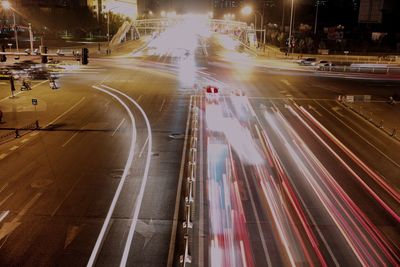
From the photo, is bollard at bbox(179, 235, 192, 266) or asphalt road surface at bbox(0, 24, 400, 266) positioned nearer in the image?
bollard at bbox(179, 235, 192, 266)

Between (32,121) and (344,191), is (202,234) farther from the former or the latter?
(32,121)

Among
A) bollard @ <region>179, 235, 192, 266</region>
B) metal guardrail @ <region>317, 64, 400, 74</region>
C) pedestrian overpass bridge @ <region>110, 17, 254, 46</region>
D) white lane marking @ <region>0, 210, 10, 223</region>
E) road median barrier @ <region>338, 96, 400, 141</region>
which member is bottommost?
white lane marking @ <region>0, 210, 10, 223</region>

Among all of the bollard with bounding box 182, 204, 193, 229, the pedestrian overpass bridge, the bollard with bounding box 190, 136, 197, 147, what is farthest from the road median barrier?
the pedestrian overpass bridge

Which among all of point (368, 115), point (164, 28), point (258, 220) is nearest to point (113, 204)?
point (258, 220)

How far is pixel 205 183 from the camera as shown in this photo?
73.0 feet

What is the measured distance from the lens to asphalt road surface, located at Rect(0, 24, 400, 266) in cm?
1616

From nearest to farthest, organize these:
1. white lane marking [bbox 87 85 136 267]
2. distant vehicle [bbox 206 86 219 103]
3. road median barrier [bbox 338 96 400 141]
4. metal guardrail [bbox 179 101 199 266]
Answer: metal guardrail [bbox 179 101 199 266] → white lane marking [bbox 87 85 136 267] → road median barrier [bbox 338 96 400 141] → distant vehicle [bbox 206 86 219 103]

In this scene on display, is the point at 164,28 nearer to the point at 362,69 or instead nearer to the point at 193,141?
the point at 362,69

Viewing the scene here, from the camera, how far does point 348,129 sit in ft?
112

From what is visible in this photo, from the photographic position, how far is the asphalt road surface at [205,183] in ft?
53.0

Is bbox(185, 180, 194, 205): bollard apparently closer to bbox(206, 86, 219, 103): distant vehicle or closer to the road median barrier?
A: the road median barrier

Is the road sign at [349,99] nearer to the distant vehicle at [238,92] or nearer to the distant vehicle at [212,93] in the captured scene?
the distant vehicle at [238,92]

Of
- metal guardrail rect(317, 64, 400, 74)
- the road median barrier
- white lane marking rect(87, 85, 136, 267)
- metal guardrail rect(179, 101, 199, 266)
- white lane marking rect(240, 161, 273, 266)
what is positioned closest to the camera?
metal guardrail rect(179, 101, 199, 266)

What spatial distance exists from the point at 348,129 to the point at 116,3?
508ft
